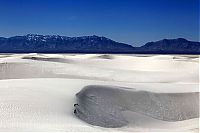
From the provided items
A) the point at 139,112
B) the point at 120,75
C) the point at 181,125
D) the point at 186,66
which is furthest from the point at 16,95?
the point at 186,66

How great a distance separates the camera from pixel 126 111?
9.05m

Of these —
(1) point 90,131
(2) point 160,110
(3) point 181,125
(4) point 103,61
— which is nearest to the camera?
(1) point 90,131

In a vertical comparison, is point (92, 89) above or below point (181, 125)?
above

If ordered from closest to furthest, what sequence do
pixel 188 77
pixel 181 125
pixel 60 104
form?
pixel 60 104
pixel 181 125
pixel 188 77

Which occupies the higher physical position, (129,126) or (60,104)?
(60,104)

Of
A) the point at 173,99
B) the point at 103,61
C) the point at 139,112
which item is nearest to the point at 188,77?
the point at 173,99

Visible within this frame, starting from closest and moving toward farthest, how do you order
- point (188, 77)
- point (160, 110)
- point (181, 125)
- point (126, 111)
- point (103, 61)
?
point (181, 125) → point (126, 111) → point (160, 110) → point (188, 77) → point (103, 61)

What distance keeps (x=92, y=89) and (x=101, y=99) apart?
0.59 metres

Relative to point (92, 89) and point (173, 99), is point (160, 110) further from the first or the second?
point (92, 89)

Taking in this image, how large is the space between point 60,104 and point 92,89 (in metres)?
2.17

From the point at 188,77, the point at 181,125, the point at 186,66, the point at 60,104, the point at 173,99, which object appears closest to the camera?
the point at 60,104

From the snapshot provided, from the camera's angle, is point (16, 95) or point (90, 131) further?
point (16, 95)

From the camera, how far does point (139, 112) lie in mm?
9266

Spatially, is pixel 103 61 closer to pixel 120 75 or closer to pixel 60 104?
pixel 120 75
